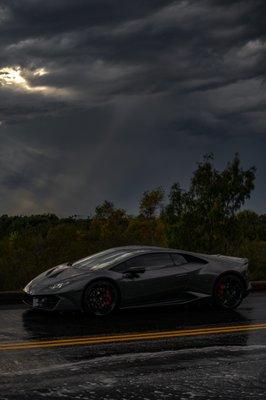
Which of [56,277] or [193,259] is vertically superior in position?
[193,259]

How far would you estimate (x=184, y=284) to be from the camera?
12.1 meters

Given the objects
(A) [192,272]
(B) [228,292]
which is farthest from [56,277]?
(B) [228,292]

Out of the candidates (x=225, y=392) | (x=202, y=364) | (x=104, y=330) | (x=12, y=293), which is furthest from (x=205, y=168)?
(x=225, y=392)

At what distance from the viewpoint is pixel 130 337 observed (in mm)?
9250

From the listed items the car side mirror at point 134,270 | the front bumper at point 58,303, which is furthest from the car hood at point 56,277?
the car side mirror at point 134,270

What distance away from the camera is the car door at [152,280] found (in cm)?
1159

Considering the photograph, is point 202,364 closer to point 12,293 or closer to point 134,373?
point 134,373

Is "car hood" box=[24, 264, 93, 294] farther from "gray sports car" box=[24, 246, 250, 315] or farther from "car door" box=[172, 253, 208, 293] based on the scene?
"car door" box=[172, 253, 208, 293]

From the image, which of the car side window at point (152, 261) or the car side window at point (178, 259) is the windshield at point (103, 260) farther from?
the car side window at point (178, 259)

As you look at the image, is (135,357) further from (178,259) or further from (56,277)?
(178,259)

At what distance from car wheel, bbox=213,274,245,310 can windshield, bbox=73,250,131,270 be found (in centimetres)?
191

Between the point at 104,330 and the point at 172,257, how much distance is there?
2.90 metres

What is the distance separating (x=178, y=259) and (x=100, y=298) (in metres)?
1.90

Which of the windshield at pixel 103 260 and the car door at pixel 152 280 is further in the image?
the windshield at pixel 103 260
